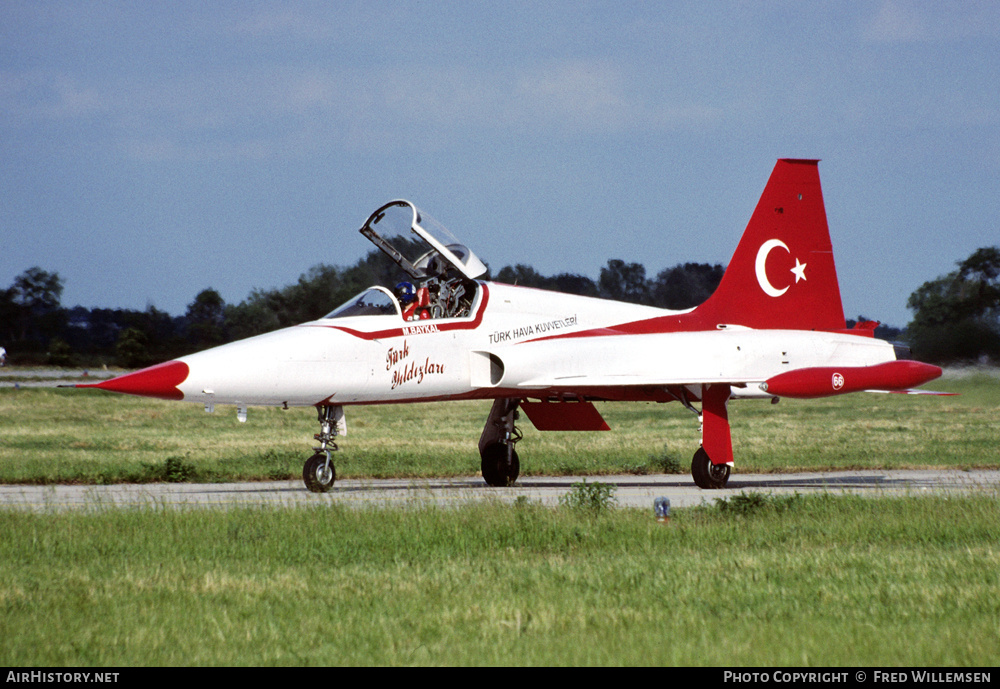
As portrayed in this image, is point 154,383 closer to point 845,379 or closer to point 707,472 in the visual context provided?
point 707,472

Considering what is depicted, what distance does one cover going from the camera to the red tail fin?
19062mm

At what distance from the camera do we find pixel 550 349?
54.2 ft

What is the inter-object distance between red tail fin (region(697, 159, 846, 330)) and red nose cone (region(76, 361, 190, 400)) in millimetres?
9106

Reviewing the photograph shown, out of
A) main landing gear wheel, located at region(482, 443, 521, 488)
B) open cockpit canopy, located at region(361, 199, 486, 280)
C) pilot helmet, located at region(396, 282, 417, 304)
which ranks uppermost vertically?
open cockpit canopy, located at region(361, 199, 486, 280)

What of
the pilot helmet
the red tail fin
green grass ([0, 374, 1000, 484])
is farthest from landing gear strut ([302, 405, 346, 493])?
the red tail fin

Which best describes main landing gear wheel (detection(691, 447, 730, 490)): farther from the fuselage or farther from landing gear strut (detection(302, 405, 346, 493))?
landing gear strut (detection(302, 405, 346, 493))

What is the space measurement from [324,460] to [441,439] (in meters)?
13.9

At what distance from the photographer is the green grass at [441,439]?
66.4 feet

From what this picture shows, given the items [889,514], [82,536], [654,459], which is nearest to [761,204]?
[654,459]

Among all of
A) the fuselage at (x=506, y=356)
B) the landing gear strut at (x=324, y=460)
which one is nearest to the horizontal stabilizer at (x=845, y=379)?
the fuselage at (x=506, y=356)

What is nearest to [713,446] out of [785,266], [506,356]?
[506,356]
